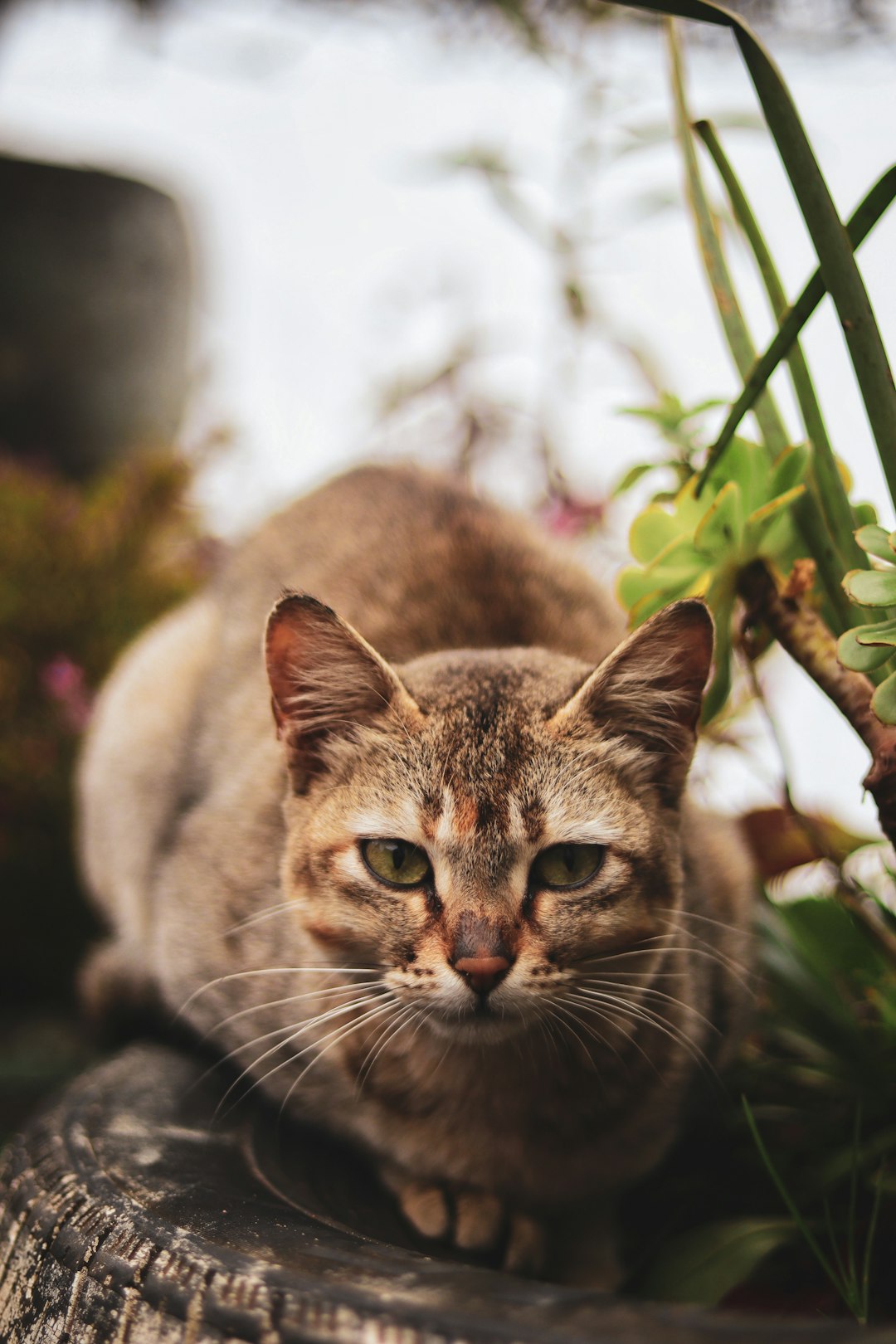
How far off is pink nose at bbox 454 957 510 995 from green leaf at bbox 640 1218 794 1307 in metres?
0.34

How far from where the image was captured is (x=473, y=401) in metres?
2.19

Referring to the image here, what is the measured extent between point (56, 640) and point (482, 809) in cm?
141

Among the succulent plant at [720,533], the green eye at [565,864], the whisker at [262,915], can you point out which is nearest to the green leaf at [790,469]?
the succulent plant at [720,533]

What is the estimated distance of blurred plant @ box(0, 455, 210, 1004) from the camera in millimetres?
1888

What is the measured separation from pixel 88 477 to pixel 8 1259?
266 centimetres

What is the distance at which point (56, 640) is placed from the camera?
200 centimetres

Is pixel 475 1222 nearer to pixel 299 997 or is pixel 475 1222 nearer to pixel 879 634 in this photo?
pixel 299 997

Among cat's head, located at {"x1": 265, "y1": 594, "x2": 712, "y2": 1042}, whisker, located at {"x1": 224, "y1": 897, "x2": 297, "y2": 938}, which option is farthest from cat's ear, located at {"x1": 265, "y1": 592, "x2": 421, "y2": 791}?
whisker, located at {"x1": 224, "y1": 897, "x2": 297, "y2": 938}

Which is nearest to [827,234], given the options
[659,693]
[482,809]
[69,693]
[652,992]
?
[659,693]

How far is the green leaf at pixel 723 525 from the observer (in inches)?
31.2

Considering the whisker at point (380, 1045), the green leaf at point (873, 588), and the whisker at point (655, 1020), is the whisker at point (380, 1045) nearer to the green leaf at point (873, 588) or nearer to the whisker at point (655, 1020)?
the whisker at point (655, 1020)

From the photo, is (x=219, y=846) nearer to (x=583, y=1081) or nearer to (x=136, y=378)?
(x=583, y=1081)

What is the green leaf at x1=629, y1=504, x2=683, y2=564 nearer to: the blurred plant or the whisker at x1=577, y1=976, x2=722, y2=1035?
the whisker at x1=577, y1=976, x2=722, y2=1035

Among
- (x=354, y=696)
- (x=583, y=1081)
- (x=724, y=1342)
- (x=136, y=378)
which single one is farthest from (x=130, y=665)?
(x=136, y=378)
